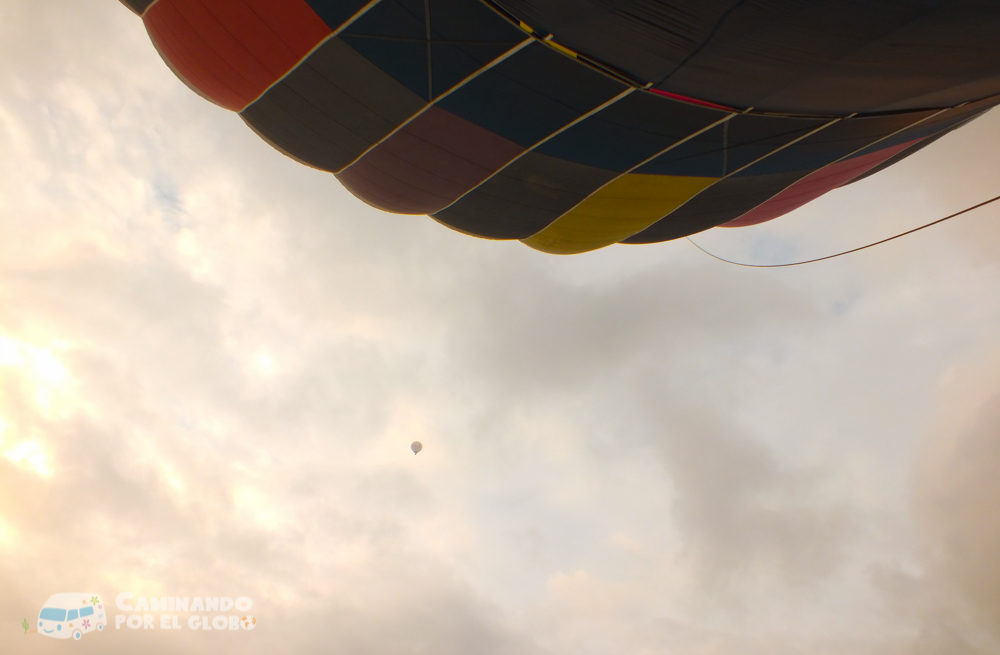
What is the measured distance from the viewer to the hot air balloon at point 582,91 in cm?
397

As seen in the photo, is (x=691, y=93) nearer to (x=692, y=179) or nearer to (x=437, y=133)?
(x=692, y=179)

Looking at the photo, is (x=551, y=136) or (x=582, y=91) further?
(x=551, y=136)

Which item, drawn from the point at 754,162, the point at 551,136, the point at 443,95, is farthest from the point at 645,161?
the point at 443,95

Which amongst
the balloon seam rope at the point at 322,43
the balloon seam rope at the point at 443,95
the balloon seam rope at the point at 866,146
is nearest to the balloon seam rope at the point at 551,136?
the balloon seam rope at the point at 443,95

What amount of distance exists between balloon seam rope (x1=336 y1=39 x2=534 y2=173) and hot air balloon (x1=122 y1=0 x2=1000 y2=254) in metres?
0.02

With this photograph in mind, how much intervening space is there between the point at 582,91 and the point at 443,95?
1319mm

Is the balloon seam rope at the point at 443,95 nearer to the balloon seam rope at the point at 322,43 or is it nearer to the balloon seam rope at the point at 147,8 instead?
the balloon seam rope at the point at 322,43

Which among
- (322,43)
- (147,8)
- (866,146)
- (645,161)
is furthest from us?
(866,146)

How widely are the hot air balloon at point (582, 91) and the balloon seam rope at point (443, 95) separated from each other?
20mm

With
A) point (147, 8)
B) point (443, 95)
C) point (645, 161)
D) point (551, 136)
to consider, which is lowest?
point (645, 161)

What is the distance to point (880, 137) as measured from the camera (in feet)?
19.3

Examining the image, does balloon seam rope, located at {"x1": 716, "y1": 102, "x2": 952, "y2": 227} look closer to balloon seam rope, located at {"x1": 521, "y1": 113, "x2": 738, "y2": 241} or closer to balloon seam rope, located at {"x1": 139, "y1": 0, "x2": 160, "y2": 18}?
balloon seam rope, located at {"x1": 521, "y1": 113, "x2": 738, "y2": 241}

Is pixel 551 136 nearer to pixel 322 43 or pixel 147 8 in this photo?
pixel 322 43

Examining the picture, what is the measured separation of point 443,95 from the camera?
517 centimetres
